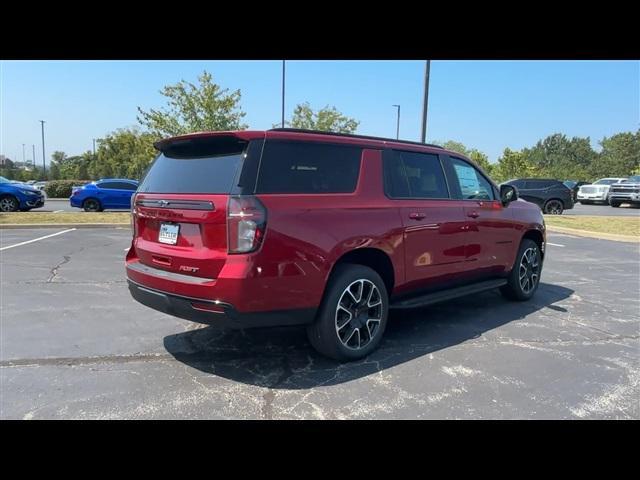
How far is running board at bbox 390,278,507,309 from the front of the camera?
4.06 m

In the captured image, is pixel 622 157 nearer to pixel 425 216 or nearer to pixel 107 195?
pixel 107 195

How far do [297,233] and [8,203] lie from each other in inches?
723

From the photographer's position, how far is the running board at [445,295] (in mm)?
4061

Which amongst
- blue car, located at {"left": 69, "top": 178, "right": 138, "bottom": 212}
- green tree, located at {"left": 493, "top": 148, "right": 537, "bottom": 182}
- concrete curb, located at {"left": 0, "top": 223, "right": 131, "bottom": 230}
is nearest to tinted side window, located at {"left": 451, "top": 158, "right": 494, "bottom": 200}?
concrete curb, located at {"left": 0, "top": 223, "right": 131, "bottom": 230}

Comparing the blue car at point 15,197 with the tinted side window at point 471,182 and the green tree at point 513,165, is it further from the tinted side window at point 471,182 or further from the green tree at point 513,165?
the green tree at point 513,165

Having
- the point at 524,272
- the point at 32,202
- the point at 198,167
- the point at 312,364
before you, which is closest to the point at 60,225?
the point at 32,202

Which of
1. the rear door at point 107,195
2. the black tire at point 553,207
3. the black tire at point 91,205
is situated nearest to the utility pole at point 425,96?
the black tire at point 553,207

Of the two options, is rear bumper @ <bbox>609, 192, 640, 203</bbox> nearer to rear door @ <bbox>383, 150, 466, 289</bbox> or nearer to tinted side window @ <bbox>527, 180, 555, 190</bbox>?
tinted side window @ <bbox>527, 180, 555, 190</bbox>

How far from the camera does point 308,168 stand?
347cm
